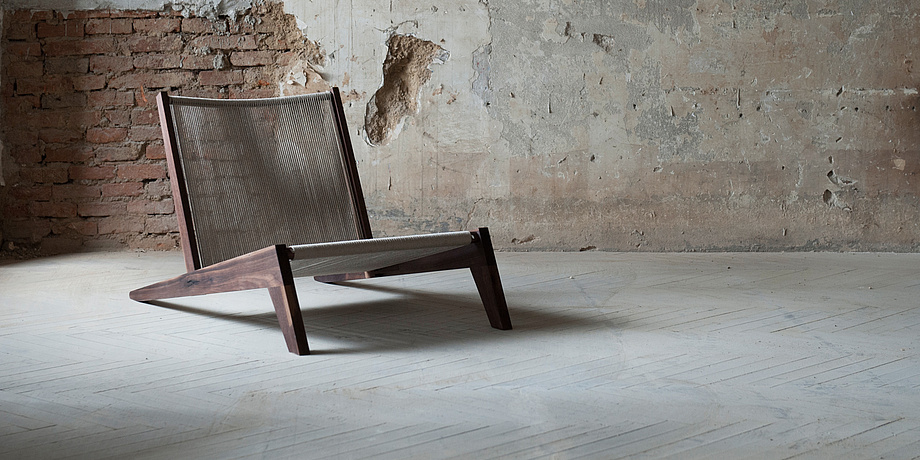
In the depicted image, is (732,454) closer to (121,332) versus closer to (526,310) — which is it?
(526,310)

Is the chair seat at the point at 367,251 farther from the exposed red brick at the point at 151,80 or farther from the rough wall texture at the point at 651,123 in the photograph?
the exposed red brick at the point at 151,80

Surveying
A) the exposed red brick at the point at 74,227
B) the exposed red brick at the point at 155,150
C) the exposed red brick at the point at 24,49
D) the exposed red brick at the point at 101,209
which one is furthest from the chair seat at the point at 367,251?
the exposed red brick at the point at 24,49

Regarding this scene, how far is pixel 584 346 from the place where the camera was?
84.2 inches

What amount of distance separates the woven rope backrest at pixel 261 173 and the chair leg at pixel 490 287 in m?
0.71

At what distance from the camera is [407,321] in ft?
8.29

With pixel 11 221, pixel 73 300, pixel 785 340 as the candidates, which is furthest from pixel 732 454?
pixel 11 221

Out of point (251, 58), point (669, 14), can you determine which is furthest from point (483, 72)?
point (251, 58)

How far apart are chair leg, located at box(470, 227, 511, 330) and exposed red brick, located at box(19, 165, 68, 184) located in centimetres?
310

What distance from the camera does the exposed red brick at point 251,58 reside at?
175 inches

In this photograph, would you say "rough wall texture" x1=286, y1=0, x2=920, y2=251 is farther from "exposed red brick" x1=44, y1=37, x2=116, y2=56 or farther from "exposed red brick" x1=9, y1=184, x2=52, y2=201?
"exposed red brick" x1=9, y1=184, x2=52, y2=201

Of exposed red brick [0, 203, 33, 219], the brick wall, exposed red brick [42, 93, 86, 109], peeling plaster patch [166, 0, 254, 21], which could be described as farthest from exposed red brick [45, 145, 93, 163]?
peeling plaster patch [166, 0, 254, 21]

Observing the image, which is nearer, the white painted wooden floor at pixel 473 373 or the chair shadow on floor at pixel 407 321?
the white painted wooden floor at pixel 473 373

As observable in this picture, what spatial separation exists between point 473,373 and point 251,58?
3.15 meters

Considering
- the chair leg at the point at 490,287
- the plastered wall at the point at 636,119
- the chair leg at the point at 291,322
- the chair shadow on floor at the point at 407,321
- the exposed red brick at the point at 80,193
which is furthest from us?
the exposed red brick at the point at 80,193
